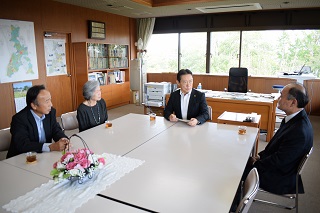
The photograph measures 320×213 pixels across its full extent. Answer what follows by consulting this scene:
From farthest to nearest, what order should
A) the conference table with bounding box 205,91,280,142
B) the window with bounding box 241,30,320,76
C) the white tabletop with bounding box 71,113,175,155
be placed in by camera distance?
the window with bounding box 241,30,320,76 → the conference table with bounding box 205,91,280,142 → the white tabletop with bounding box 71,113,175,155

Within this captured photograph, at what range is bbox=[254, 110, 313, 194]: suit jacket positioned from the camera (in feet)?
6.31

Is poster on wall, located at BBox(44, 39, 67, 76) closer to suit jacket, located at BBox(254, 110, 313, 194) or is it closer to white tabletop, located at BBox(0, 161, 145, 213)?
white tabletop, located at BBox(0, 161, 145, 213)

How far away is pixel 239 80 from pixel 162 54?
12.0 ft

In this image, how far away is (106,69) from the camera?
699cm

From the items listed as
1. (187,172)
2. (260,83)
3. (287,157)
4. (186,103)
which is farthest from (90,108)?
(260,83)

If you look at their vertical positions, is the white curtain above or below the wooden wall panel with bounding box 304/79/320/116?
above

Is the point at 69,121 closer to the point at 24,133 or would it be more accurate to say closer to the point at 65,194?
the point at 24,133

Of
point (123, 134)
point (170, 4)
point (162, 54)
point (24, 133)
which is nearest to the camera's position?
point (24, 133)

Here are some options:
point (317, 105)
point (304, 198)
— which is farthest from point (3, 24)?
point (317, 105)

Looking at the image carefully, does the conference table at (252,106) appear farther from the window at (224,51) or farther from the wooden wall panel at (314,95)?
the window at (224,51)

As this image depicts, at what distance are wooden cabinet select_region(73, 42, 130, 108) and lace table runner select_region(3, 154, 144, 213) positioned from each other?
4.92 m

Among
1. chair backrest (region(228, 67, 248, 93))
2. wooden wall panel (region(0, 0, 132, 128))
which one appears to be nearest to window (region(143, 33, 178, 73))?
wooden wall panel (region(0, 0, 132, 128))

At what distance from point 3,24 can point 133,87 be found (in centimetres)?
411

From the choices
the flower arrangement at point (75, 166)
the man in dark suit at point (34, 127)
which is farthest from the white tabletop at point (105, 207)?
the man in dark suit at point (34, 127)
